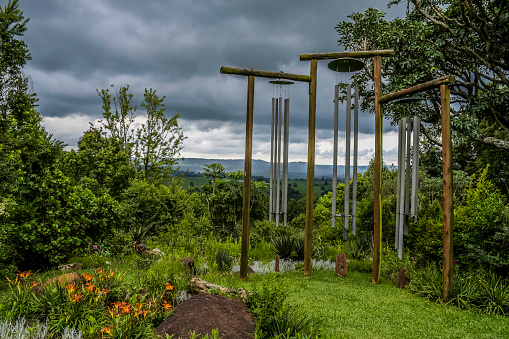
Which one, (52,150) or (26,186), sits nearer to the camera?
(26,186)

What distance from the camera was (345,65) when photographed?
6828 mm

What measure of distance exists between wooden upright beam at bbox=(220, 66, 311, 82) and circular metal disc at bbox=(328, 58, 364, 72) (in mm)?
546

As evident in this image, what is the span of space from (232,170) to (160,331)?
1000 centimetres

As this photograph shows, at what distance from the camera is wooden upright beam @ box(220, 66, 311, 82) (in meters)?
6.80

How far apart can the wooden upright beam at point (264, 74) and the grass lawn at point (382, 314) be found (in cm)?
402

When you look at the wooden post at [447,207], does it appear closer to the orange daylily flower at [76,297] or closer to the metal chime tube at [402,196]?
the metal chime tube at [402,196]

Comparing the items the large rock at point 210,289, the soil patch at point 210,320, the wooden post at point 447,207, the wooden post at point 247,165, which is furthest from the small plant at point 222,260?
the wooden post at point 447,207

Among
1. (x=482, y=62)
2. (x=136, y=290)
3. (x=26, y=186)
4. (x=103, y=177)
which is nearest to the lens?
(x=136, y=290)

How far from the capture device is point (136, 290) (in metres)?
4.64

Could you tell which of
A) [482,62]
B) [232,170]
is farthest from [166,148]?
[482,62]

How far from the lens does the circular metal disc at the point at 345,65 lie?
21.7ft

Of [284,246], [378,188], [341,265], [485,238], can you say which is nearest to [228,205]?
[284,246]

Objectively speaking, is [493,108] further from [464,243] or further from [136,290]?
[136,290]

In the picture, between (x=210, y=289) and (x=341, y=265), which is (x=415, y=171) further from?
(x=210, y=289)
